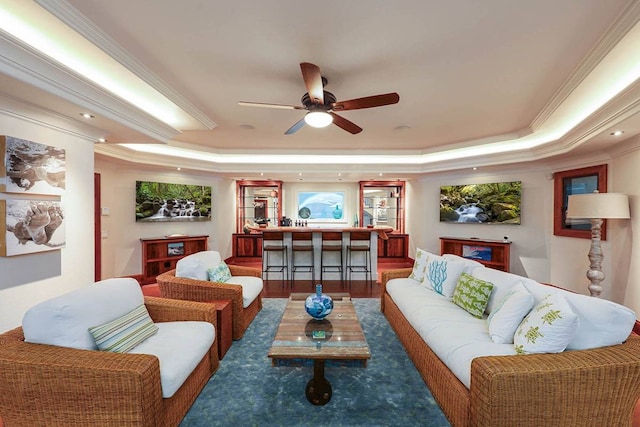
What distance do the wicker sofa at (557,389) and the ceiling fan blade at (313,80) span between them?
216 centimetres

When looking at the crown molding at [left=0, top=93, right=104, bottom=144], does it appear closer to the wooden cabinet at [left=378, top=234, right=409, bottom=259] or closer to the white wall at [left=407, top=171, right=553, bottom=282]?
the white wall at [left=407, top=171, right=553, bottom=282]

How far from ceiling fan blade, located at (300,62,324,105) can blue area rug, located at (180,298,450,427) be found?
2.38m

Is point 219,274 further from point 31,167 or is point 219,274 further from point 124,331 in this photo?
point 31,167

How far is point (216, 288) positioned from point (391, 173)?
13.9ft

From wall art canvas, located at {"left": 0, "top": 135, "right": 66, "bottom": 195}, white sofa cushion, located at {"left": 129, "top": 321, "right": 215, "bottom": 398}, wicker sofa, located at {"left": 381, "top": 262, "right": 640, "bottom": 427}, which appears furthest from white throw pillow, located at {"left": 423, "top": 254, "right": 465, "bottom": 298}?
wall art canvas, located at {"left": 0, "top": 135, "right": 66, "bottom": 195}

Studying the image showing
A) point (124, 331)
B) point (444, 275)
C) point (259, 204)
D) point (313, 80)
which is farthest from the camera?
point (259, 204)

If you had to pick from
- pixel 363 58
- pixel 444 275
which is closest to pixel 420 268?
pixel 444 275

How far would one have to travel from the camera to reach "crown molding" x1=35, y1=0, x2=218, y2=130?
1.63 metres

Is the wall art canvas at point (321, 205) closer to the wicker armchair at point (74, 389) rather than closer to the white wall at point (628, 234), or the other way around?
the white wall at point (628, 234)

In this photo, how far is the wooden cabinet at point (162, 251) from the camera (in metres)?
5.05

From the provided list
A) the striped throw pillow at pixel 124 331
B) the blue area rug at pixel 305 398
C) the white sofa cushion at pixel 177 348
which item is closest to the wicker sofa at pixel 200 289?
the blue area rug at pixel 305 398

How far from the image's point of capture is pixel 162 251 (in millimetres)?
5344

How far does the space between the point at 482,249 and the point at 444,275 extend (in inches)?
122

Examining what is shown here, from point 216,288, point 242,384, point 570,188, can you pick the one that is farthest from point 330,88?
point 570,188
